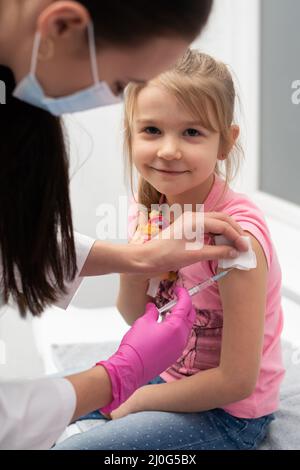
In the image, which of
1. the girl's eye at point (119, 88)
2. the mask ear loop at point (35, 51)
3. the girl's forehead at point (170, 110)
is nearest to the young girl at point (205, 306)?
the girl's forehead at point (170, 110)

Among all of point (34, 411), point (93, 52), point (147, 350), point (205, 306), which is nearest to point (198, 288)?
point (205, 306)

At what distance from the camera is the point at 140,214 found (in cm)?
143

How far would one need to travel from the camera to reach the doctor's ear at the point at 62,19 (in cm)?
82

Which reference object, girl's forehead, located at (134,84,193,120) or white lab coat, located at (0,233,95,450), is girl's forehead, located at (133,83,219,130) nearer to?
girl's forehead, located at (134,84,193,120)

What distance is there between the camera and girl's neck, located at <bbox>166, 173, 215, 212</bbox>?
1315 millimetres

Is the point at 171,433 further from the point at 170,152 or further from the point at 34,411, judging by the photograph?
the point at 170,152

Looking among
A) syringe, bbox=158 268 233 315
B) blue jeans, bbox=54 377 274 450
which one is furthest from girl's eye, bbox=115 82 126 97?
blue jeans, bbox=54 377 274 450

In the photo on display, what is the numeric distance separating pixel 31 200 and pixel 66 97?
0.21 meters

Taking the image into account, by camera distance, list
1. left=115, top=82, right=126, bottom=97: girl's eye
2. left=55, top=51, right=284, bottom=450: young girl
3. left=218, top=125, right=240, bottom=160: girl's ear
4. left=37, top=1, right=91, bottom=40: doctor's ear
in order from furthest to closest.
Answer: left=218, top=125, right=240, bottom=160: girl's ear, left=55, top=51, right=284, bottom=450: young girl, left=115, top=82, right=126, bottom=97: girl's eye, left=37, top=1, right=91, bottom=40: doctor's ear

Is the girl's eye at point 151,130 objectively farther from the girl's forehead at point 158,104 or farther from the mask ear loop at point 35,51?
the mask ear loop at point 35,51

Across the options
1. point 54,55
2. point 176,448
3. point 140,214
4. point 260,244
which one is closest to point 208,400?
point 176,448

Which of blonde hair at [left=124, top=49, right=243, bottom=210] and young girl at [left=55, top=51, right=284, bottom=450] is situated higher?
blonde hair at [left=124, top=49, right=243, bottom=210]

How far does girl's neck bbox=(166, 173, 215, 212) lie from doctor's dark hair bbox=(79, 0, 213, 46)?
1.49 feet

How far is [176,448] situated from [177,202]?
459 millimetres
